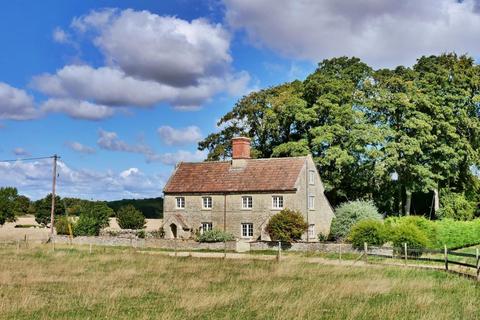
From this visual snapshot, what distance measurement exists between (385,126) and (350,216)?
10177 mm

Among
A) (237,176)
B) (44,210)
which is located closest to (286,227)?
(237,176)

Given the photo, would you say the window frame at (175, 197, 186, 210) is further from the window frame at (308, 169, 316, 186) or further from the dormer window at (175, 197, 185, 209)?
the window frame at (308, 169, 316, 186)

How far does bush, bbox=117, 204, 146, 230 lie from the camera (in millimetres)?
59500

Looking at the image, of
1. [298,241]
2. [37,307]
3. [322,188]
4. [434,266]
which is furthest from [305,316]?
[322,188]

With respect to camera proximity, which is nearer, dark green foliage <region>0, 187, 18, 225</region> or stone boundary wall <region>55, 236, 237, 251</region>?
stone boundary wall <region>55, 236, 237, 251</region>

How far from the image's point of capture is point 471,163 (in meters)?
52.2

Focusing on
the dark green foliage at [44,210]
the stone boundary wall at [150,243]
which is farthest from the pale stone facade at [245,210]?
the dark green foliage at [44,210]

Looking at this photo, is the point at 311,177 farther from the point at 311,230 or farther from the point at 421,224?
the point at 421,224

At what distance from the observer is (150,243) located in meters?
46.3

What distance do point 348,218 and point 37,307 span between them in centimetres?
3397

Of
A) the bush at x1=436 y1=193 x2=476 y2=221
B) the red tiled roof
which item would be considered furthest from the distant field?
the bush at x1=436 y1=193 x2=476 y2=221

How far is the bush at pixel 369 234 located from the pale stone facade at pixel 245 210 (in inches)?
366

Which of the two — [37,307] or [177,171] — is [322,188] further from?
[37,307]

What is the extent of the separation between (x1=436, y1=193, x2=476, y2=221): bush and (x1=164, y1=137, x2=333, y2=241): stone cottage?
1070 centimetres
